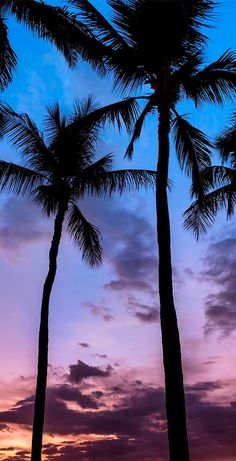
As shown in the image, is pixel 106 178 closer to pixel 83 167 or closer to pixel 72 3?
pixel 83 167

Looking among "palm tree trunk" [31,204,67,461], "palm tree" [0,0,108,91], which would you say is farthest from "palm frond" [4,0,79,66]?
"palm tree trunk" [31,204,67,461]

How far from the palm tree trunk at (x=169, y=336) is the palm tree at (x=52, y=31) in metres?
2.89

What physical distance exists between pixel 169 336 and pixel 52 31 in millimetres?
6628

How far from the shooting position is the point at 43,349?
1573cm

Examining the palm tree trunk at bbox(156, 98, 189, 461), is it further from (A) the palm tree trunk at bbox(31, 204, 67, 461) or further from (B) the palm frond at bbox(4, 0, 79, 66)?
(A) the palm tree trunk at bbox(31, 204, 67, 461)

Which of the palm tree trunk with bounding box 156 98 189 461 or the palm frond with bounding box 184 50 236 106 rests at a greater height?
the palm frond with bounding box 184 50 236 106

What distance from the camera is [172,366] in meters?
10.9

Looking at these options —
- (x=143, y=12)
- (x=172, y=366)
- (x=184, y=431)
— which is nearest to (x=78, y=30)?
(x=143, y=12)

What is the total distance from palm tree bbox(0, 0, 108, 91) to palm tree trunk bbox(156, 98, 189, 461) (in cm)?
289

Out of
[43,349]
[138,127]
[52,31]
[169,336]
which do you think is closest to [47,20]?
[52,31]

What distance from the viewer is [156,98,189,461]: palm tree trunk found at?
1038 cm

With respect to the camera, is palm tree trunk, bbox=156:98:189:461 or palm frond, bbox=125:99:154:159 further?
palm frond, bbox=125:99:154:159

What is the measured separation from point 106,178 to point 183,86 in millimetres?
4713

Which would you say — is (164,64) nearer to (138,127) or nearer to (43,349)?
(138,127)
